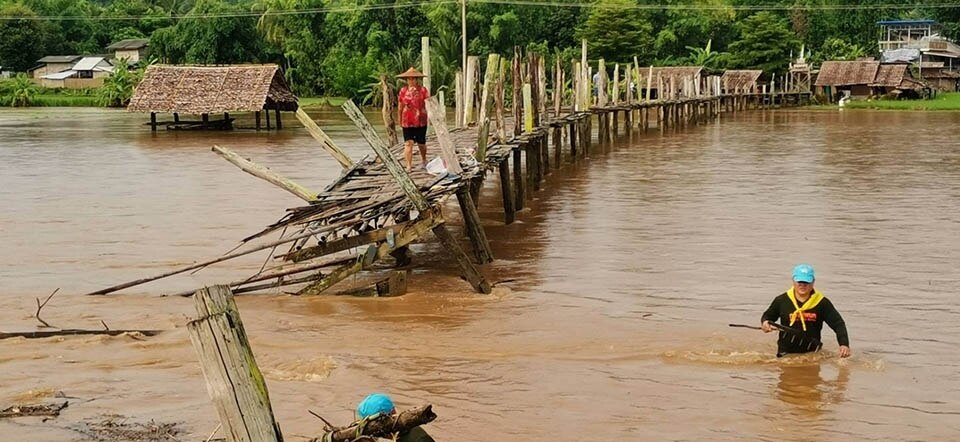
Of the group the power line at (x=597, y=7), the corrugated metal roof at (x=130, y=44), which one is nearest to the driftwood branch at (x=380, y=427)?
the power line at (x=597, y=7)

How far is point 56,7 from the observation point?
7944 centimetres

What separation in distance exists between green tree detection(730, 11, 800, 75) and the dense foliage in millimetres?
53

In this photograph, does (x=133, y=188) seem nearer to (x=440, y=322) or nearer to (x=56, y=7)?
(x=440, y=322)

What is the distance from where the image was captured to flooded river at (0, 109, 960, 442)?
25.9 feet

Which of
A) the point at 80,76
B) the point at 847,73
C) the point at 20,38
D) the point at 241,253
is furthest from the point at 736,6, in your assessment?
the point at 241,253

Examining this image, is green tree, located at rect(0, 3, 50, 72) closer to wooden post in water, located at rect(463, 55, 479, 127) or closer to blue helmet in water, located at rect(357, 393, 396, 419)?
wooden post in water, located at rect(463, 55, 479, 127)

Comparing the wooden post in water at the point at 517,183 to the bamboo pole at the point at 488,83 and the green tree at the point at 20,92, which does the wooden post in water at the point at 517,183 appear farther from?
the green tree at the point at 20,92

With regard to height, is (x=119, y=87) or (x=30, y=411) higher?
(x=119, y=87)

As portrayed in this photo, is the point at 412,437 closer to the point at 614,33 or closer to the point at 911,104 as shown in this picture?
the point at 911,104

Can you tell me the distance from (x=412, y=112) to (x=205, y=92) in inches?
1032

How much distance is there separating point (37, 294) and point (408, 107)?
449 centimetres

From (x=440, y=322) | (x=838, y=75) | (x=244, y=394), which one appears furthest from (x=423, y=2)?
(x=244, y=394)

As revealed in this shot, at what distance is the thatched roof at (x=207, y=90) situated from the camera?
3788 cm

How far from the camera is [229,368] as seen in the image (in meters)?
4.74
